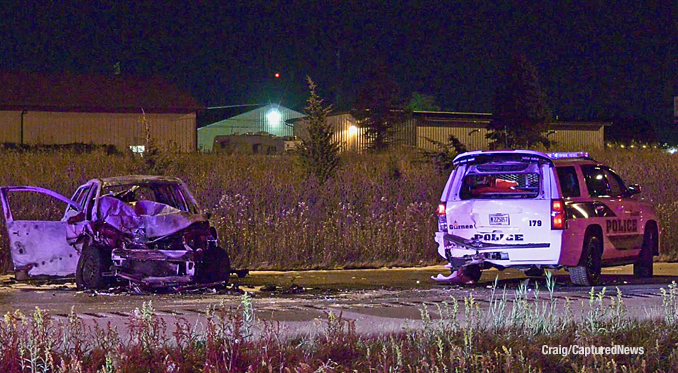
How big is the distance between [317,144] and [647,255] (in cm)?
1193

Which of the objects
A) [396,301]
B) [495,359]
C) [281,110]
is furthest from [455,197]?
[281,110]

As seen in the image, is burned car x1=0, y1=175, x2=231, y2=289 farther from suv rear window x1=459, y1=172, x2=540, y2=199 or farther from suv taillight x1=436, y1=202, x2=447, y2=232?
suv rear window x1=459, y1=172, x2=540, y2=199

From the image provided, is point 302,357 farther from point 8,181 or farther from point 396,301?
point 8,181

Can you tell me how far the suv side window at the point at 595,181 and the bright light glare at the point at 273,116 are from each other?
71173 mm

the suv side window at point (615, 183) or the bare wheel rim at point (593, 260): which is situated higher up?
the suv side window at point (615, 183)

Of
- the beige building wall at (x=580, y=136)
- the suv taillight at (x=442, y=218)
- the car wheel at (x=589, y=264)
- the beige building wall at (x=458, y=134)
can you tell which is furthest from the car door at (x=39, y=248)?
the beige building wall at (x=580, y=136)

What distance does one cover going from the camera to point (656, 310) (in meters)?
10.9

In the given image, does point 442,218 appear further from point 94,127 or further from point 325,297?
point 94,127

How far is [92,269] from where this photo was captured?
46.5ft

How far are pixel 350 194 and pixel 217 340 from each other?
41.2 ft

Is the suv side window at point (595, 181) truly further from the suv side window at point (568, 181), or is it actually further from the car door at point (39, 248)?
the car door at point (39, 248)

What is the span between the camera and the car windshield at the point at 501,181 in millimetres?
14297

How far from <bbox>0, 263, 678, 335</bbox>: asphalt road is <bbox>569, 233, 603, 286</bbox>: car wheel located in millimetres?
228

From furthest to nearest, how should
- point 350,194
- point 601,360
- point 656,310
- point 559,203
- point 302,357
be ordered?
point 350,194 → point 559,203 → point 656,310 → point 302,357 → point 601,360
